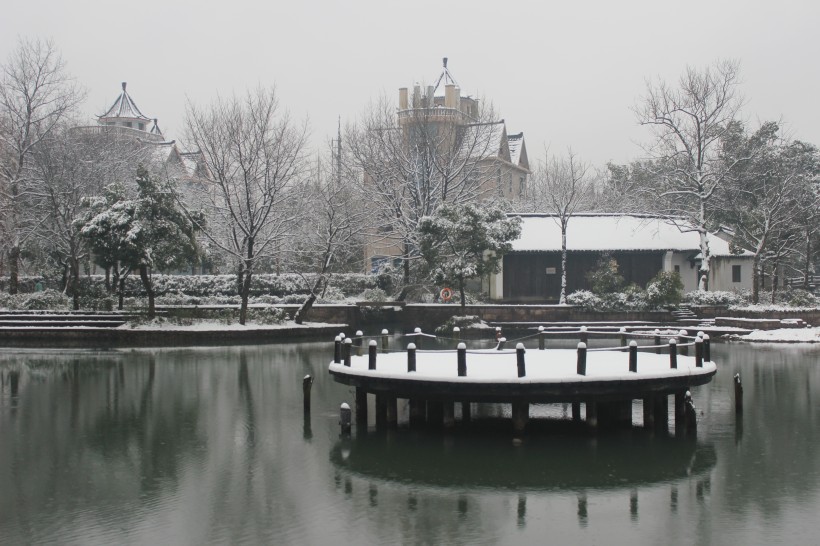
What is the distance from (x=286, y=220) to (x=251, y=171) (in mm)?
2797

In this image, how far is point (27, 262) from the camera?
53125 mm

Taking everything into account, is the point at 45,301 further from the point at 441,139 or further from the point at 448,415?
the point at 448,415

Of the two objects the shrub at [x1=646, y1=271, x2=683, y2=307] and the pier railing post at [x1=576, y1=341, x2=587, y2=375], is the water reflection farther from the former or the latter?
the shrub at [x1=646, y1=271, x2=683, y2=307]

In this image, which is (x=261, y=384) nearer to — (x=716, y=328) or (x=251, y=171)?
(x=251, y=171)

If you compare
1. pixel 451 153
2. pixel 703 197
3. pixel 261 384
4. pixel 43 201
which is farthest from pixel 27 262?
pixel 703 197

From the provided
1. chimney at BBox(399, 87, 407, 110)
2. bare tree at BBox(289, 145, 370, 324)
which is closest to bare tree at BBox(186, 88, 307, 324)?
bare tree at BBox(289, 145, 370, 324)

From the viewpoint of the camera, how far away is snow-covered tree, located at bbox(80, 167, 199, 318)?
36062 millimetres

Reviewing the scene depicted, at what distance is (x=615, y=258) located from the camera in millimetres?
46688

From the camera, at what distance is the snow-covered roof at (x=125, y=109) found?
89.0 meters

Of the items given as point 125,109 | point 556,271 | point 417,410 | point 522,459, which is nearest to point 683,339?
point 522,459

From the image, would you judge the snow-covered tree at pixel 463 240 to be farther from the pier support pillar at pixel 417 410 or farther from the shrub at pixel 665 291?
the pier support pillar at pixel 417 410

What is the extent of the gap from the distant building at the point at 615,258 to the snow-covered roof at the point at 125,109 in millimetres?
55725

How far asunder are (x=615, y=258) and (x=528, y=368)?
30381mm

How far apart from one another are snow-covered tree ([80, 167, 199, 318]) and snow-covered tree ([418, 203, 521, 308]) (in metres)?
11.3
